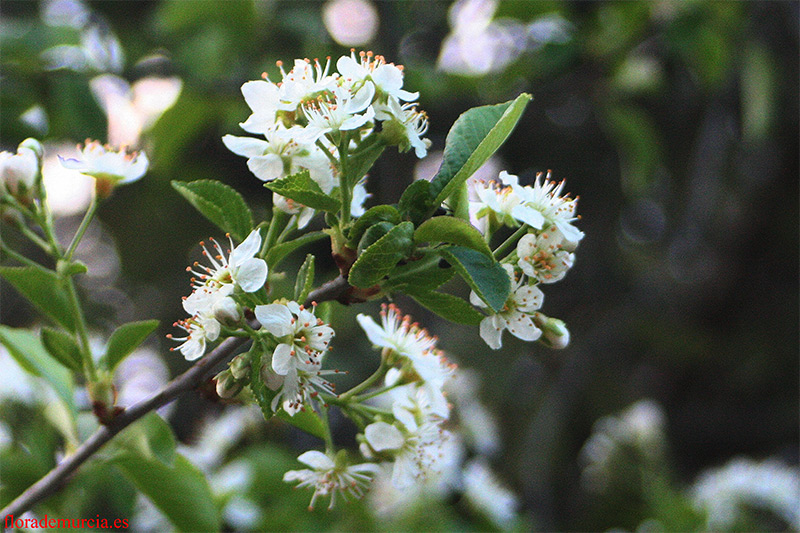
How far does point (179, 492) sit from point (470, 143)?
659 millimetres

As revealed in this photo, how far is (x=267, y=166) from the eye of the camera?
79 centimetres

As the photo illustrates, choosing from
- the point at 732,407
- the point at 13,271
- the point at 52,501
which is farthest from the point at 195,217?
the point at 732,407

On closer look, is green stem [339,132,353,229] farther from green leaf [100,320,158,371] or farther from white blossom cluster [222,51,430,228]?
green leaf [100,320,158,371]

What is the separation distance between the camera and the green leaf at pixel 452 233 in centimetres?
66

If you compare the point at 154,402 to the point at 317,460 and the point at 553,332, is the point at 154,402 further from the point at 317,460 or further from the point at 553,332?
the point at 553,332

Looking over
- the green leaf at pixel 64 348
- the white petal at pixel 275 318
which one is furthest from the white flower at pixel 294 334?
the green leaf at pixel 64 348

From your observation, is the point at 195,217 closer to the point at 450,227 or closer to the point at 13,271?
the point at 13,271

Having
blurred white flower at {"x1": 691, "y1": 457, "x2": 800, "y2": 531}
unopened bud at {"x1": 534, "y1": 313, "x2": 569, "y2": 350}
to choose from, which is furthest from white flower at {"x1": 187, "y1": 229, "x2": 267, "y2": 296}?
blurred white flower at {"x1": 691, "y1": 457, "x2": 800, "y2": 531}

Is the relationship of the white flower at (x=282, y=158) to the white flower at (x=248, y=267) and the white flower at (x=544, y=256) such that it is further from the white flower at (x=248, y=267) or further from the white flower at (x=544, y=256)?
the white flower at (x=544, y=256)

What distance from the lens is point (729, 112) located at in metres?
3.46

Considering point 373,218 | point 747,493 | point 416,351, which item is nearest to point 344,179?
point 373,218

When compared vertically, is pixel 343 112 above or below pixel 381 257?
above

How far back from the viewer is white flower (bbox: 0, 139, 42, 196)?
82 cm

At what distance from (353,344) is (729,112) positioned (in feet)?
7.30
